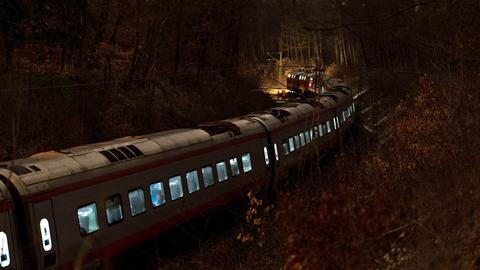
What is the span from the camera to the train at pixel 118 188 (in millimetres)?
9234

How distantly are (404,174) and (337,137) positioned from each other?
16.1m

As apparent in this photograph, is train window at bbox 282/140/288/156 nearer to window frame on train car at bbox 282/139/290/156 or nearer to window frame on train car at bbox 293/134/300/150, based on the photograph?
window frame on train car at bbox 282/139/290/156

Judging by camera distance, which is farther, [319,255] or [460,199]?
[460,199]

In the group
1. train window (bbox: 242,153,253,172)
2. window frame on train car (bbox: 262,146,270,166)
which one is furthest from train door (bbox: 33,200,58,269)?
window frame on train car (bbox: 262,146,270,166)

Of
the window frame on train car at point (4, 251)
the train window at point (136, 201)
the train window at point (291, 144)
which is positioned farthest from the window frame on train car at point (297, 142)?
the window frame on train car at point (4, 251)

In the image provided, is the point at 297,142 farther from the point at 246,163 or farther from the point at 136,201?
the point at 136,201

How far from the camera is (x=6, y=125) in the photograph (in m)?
19.8

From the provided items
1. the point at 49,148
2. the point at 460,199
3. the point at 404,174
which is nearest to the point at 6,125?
the point at 49,148

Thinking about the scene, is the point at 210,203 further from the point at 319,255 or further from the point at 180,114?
the point at 180,114

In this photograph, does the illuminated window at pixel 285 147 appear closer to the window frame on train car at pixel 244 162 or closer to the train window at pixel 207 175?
the window frame on train car at pixel 244 162

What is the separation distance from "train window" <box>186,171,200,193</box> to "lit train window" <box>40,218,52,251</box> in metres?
4.76

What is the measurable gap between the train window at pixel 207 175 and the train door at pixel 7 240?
6.21m

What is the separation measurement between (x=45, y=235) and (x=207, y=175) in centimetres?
585

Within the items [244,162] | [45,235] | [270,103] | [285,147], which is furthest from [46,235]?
[270,103]
